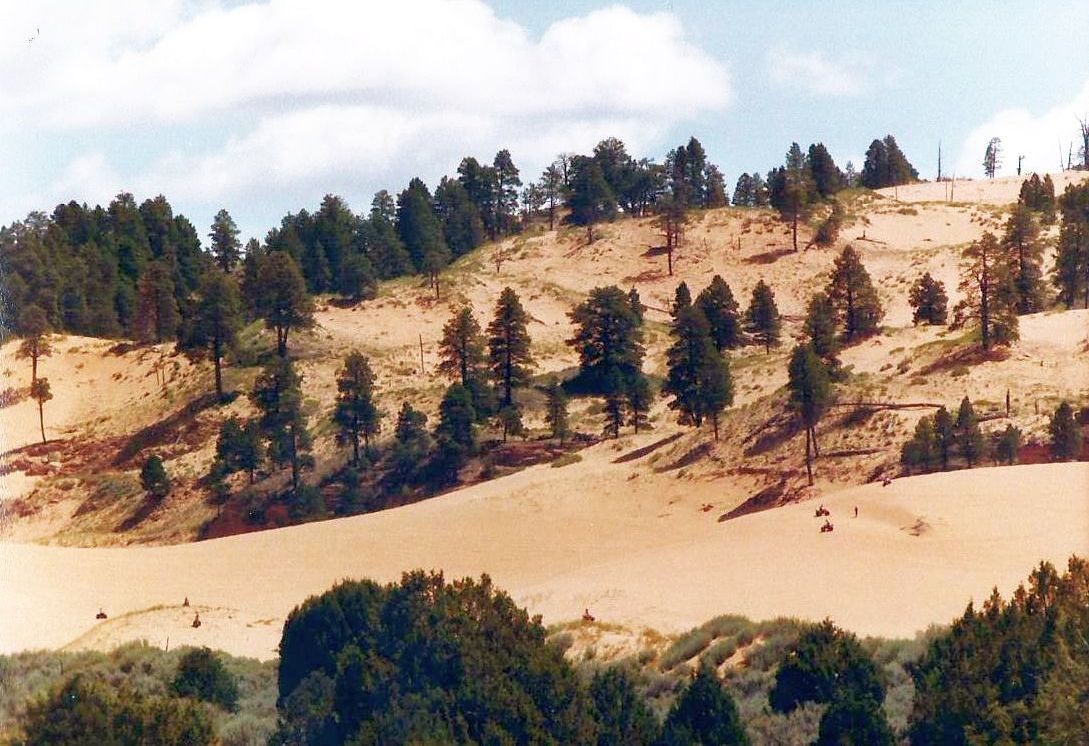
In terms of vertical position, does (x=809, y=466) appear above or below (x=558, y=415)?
below

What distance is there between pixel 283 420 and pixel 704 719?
166 feet

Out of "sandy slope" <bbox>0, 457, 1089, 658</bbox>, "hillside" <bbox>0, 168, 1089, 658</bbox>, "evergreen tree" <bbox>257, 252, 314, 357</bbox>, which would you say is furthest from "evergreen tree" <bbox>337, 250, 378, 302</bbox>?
"sandy slope" <bbox>0, 457, 1089, 658</bbox>

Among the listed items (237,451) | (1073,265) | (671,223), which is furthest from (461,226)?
(1073,265)

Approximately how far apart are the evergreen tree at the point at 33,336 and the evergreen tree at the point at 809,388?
49886 millimetres

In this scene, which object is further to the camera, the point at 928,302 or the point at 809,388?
the point at 928,302

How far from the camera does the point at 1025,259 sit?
73875mm

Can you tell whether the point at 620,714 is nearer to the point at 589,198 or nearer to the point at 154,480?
the point at 154,480

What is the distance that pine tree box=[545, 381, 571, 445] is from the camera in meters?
63.9

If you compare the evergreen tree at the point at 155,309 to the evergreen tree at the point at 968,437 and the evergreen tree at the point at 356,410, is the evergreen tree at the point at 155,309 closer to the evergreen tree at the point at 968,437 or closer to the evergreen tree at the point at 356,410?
the evergreen tree at the point at 356,410

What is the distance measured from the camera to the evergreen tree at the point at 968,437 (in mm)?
44250

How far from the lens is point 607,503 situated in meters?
53.5

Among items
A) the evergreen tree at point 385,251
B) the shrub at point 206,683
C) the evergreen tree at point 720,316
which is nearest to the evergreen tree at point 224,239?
the evergreen tree at point 385,251

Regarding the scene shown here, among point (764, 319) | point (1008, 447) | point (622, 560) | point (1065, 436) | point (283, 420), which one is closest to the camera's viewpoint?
point (622, 560)

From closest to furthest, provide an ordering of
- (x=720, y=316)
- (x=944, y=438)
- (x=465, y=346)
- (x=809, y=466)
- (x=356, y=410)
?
(x=944, y=438)
(x=809, y=466)
(x=356, y=410)
(x=465, y=346)
(x=720, y=316)
